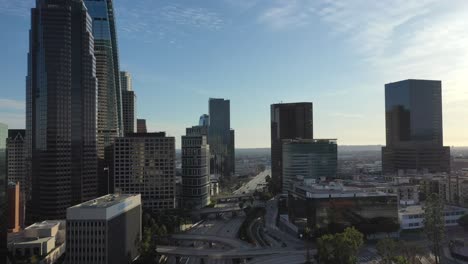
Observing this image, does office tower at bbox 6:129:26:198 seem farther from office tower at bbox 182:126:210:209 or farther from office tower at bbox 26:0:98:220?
office tower at bbox 182:126:210:209

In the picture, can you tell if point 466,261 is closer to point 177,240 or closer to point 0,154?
point 177,240

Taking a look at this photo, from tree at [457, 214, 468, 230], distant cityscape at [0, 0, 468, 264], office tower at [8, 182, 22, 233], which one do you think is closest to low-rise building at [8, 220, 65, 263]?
distant cityscape at [0, 0, 468, 264]

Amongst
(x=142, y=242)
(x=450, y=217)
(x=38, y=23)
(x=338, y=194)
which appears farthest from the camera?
(x=38, y=23)

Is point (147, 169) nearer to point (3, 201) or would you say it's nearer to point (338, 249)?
point (3, 201)

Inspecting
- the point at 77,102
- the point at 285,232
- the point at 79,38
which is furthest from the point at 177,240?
the point at 79,38

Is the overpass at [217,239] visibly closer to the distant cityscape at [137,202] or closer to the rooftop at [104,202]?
the distant cityscape at [137,202]
